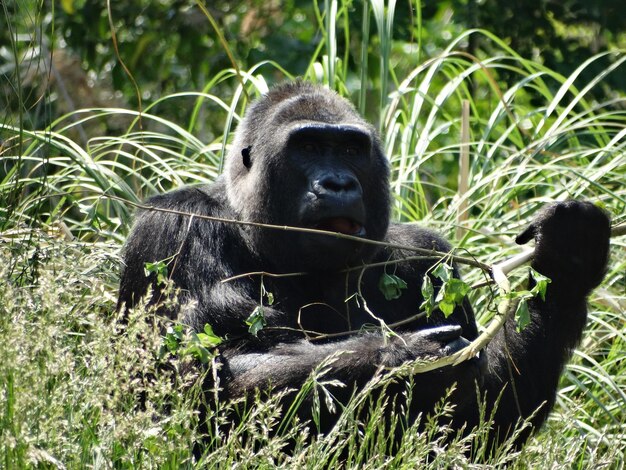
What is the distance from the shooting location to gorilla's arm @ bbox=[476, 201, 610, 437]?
424cm

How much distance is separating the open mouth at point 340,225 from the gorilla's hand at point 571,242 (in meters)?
0.64

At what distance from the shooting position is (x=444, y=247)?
4680 millimetres

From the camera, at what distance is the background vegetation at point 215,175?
9.57 feet

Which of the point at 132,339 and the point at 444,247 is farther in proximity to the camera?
the point at 444,247

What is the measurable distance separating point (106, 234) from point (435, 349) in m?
1.94

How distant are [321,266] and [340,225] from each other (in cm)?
20

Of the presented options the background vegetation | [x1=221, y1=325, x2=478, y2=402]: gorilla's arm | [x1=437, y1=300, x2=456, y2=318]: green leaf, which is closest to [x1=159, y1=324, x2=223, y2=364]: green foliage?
the background vegetation

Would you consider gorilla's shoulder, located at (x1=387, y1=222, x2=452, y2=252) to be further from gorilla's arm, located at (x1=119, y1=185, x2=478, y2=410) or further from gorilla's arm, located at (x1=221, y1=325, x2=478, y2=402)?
gorilla's arm, located at (x1=221, y1=325, x2=478, y2=402)

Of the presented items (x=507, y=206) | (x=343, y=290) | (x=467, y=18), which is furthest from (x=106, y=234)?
(x=467, y=18)

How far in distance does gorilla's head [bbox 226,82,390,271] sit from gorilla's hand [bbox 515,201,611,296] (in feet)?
2.15

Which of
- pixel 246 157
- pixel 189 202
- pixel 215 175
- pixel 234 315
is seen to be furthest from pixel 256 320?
pixel 215 175

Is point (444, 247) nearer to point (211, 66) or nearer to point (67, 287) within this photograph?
point (67, 287)

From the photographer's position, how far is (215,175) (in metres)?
5.70

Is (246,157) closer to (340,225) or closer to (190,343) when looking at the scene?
(340,225)
